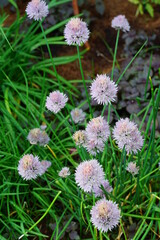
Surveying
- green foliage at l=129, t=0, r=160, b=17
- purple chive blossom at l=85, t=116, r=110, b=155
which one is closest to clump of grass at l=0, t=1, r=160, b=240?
purple chive blossom at l=85, t=116, r=110, b=155

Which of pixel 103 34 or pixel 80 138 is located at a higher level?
pixel 103 34

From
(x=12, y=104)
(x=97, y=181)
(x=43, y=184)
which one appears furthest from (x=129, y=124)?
(x=12, y=104)

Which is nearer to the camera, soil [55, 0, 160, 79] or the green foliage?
soil [55, 0, 160, 79]

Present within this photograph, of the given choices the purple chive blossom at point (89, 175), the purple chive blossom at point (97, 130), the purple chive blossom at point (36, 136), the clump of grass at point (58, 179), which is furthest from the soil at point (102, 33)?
the purple chive blossom at point (89, 175)

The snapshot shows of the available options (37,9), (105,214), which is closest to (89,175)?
(105,214)

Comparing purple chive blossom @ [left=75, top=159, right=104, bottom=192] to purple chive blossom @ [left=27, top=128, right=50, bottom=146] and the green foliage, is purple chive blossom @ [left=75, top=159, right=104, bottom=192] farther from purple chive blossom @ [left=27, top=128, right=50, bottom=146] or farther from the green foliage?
the green foliage

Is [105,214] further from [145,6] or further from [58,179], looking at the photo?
[145,6]

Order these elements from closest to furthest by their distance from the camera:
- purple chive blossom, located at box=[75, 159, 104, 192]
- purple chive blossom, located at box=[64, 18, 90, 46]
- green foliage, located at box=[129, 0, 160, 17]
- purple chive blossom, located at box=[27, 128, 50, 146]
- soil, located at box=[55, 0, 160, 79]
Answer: purple chive blossom, located at box=[75, 159, 104, 192]
purple chive blossom, located at box=[64, 18, 90, 46]
purple chive blossom, located at box=[27, 128, 50, 146]
soil, located at box=[55, 0, 160, 79]
green foliage, located at box=[129, 0, 160, 17]
